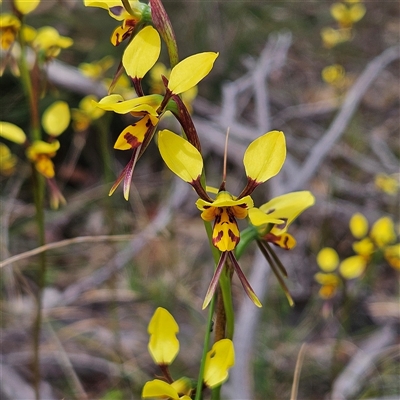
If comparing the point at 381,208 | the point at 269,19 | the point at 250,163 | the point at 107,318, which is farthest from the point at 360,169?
the point at 250,163

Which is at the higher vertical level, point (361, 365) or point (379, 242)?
point (379, 242)

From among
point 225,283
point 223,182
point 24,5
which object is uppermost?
point 24,5

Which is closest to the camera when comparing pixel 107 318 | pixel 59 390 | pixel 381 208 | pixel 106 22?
pixel 59 390

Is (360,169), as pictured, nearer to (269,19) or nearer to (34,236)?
(269,19)

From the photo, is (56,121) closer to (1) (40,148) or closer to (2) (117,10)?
(1) (40,148)

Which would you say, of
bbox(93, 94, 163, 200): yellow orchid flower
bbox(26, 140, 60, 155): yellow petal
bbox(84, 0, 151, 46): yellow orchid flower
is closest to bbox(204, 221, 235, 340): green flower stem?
bbox(93, 94, 163, 200): yellow orchid flower

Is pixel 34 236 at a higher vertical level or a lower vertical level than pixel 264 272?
lower

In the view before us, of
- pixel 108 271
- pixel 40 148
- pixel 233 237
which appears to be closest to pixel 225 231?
pixel 233 237

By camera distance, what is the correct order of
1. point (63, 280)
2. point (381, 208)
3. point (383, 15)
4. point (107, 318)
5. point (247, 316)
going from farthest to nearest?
point (383, 15) < point (381, 208) < point (63, 280) < point (107, 318) < point (247, 316)

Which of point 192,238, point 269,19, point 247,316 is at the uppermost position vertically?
point 269,19
